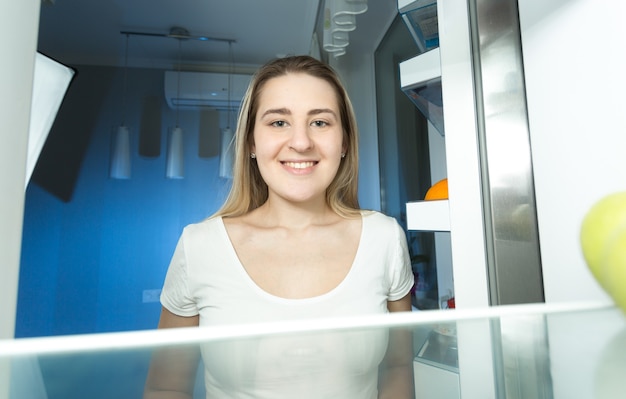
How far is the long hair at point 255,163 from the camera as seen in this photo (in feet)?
2.57

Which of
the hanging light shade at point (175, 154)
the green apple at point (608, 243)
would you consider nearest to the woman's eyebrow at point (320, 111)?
the green apple at point (608, 243)

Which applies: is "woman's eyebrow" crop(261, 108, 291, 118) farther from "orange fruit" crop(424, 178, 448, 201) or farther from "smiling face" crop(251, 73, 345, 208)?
"orange fruit" crop(424, 178, 448, 201)

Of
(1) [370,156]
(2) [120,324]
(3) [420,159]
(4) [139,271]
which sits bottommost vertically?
(2) [120,324]

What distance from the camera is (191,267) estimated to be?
67cm

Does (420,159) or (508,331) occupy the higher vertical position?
(420,159)

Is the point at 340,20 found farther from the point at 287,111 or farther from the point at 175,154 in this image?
the point at 175,154

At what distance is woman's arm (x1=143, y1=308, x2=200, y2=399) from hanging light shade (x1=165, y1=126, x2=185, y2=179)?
221cm

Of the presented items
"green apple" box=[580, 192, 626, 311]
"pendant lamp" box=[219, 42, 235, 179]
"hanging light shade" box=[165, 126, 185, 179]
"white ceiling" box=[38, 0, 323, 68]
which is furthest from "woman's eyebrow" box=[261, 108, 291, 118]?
"hanging light shade" box=[165, 126, 185, 179]

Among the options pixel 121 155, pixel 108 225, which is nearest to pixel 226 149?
pixel 121 155

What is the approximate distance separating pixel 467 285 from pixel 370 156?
4.50ft

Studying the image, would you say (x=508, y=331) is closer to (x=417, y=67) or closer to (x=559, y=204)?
(x=559, y=204)

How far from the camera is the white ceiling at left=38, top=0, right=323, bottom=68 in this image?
72.1 inches

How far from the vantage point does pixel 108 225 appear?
85.0 inches

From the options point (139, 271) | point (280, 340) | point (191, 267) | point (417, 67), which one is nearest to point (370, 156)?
point (417, 67)
